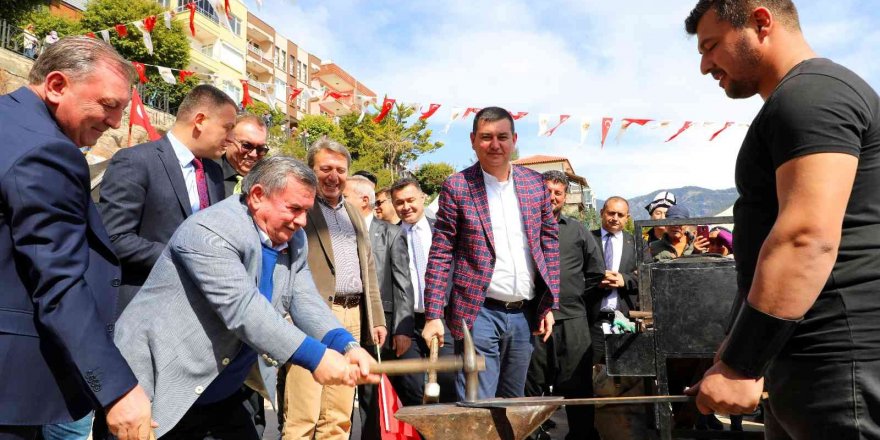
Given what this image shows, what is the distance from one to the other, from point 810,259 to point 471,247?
92.6 inches

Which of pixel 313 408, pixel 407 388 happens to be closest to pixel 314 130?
pixel 407 388

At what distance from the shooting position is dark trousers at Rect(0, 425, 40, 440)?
1.87m

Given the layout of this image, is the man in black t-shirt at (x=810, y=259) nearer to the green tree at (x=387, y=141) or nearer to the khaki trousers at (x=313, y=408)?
the khaki trousers at (x=313, y=408)

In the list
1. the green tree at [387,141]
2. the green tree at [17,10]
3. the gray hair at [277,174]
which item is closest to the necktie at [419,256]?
the gray hair at [277,174]

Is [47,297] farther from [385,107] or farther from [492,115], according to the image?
[385,107]

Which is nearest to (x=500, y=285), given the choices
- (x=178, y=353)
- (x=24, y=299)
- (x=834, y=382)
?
(x=178, y=353)

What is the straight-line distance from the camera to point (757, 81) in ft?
6.49

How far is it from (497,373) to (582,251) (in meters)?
2.20

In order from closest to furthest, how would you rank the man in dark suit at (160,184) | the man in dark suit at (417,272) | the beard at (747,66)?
the beard at (747,66)
the man in dark suit at (160,184)
the man in dark suit at (417,272)

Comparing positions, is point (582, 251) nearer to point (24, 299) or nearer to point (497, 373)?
point (497, 373)

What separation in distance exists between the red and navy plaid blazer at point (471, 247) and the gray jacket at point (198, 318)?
142cm

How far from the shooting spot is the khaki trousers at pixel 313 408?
163 inches

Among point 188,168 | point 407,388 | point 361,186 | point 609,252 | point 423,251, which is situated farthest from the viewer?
point 609,252

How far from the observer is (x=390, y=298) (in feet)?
17.3
